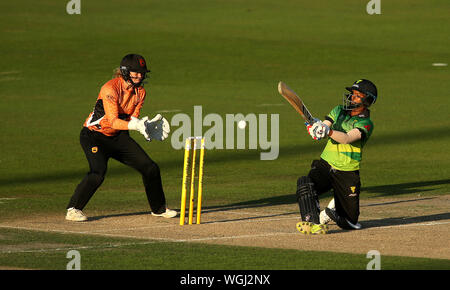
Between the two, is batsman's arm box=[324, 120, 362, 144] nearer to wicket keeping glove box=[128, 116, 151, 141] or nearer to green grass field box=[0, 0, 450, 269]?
green grass field box=[0, 0, 450, 269]

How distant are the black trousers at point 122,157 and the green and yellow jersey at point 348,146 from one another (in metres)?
2.34

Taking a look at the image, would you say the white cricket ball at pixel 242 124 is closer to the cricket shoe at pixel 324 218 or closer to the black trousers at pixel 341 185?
the cricket shoe at pixel 324 218

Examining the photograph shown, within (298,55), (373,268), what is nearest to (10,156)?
(373,268)

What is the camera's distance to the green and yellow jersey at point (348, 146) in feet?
38.8

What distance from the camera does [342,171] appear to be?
38.8 ft

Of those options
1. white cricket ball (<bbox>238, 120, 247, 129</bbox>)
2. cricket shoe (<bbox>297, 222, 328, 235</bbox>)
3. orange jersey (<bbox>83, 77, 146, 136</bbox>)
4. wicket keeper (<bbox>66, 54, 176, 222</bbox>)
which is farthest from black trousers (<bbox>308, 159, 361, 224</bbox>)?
white cricket ball (<bbox>238, 120, 247, 129</bbox>)

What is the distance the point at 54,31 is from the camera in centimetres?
4969

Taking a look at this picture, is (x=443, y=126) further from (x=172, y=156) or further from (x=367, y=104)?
(x=367, y=104)

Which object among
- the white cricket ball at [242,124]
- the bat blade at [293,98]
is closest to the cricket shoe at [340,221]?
the bat blade at [293,98]

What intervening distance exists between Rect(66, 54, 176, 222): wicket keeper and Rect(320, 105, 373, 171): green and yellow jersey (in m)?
2.15

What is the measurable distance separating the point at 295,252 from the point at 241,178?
715 centimetres

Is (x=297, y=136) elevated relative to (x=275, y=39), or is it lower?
lower

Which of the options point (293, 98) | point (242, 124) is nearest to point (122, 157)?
point (293, 98)

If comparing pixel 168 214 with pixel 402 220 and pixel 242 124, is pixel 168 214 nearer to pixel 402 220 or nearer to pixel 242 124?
pixel 402 220
